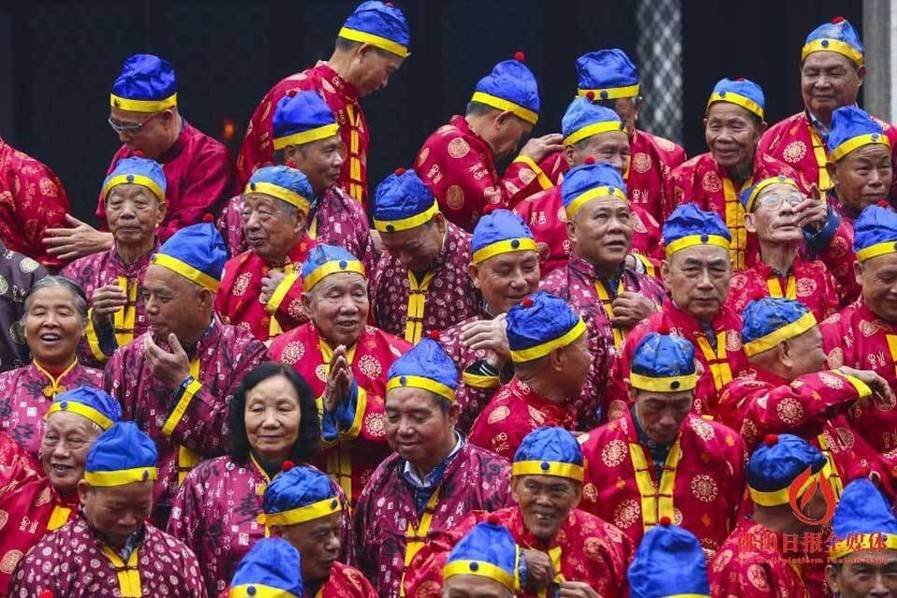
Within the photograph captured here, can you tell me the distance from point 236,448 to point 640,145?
3067 mm

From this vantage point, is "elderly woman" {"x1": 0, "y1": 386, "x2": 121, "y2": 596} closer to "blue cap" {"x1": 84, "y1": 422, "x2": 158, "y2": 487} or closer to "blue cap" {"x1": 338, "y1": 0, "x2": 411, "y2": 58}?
"blue cap" {"x1": 84, "y1": 422, "x2": 158, "y2": 487}

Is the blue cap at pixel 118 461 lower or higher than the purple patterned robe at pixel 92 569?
higher

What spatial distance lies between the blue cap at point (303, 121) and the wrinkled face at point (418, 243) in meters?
0.61

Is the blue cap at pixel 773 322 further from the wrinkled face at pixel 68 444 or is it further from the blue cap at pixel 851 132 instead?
the wrinkled face at pixel 68 444

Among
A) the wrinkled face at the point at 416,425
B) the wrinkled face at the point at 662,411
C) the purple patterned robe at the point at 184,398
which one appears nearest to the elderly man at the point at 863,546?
the wrinkled face at the point at 662,411

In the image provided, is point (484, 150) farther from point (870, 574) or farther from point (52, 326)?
point (870, 574)

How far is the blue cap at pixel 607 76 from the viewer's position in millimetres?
12336

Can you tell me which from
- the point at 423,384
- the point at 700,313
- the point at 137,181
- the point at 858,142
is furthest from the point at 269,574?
the point at 858,142

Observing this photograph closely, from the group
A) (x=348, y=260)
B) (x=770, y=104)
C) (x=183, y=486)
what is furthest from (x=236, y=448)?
(x=770, y=104)

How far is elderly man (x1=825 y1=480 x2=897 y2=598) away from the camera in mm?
9461

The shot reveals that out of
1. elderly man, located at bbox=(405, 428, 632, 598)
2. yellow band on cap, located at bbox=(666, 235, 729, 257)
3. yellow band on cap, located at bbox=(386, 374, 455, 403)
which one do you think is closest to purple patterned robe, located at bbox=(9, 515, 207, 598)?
elderly man, located at bbox=(405, 428, 632, 598)

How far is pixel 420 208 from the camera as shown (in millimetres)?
11195

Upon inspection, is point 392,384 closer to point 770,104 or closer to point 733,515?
point 733,515

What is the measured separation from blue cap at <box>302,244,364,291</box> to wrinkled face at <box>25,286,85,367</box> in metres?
0.81
